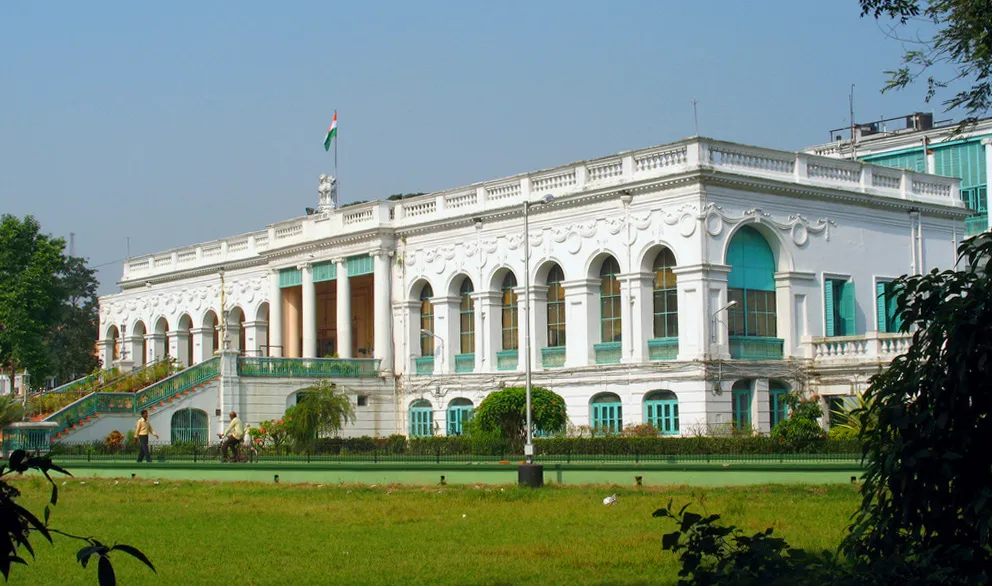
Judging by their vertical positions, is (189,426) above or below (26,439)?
above

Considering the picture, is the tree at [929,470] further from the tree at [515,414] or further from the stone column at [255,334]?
the stone column at [255,334]

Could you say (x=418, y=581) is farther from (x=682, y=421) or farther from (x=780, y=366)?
(x=780, y=366)

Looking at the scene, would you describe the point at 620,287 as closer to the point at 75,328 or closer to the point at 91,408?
the point at 91,408

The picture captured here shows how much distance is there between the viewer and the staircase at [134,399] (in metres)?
42.7

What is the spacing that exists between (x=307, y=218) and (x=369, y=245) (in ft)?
16.0

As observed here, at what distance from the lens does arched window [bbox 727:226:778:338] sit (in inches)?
1545

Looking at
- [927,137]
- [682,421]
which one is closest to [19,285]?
[682,421]

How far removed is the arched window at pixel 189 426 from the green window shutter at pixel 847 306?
22520 mm

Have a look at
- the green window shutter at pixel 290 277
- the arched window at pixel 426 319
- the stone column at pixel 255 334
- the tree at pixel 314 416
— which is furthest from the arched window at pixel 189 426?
the stone column at pixel 255 334

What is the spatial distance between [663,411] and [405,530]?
22.2 meters

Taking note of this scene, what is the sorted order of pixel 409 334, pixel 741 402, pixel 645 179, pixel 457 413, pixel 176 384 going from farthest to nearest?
1. pixel 409 334
2. pixel 457 413
3. pixel 176 384
4. pixel 645 179
5. pixel 741 402

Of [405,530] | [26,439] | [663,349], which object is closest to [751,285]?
[663,349]

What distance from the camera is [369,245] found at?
160ft

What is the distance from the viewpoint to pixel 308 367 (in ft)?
157
